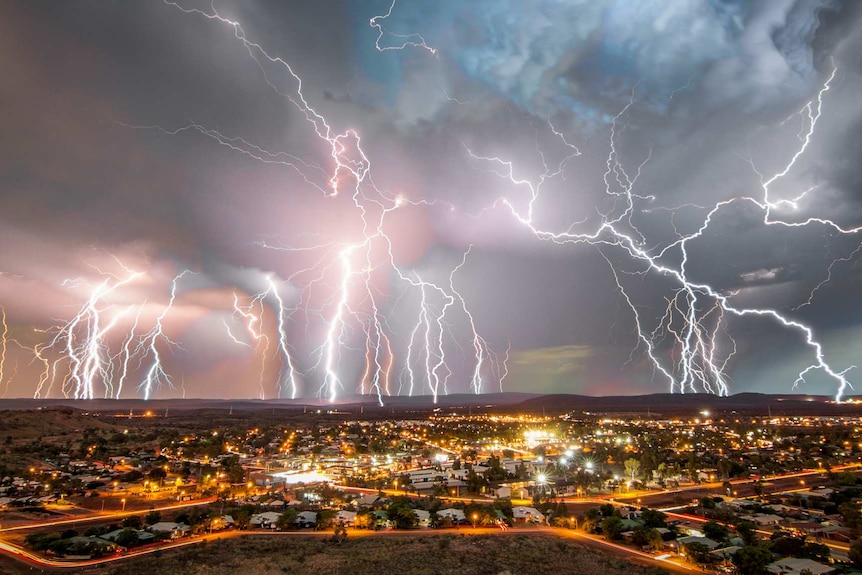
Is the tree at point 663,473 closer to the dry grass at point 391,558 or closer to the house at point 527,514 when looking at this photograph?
the house at point 527,514

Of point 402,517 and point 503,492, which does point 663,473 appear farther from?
point 402,517

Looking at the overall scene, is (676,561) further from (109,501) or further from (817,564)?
(109,501)

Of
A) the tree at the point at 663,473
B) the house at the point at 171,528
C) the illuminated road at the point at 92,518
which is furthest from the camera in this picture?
the tree at the point at 663,473

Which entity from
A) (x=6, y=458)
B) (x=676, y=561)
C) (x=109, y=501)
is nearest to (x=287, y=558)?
(x=676, y=561)

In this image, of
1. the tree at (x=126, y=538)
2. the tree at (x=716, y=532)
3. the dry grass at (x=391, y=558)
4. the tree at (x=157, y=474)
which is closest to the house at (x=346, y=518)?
the dry grass at (x=391, y=558)

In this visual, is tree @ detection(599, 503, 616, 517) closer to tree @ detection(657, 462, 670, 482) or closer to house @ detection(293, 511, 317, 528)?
tree @ detection(657, 462, 670, 482)
